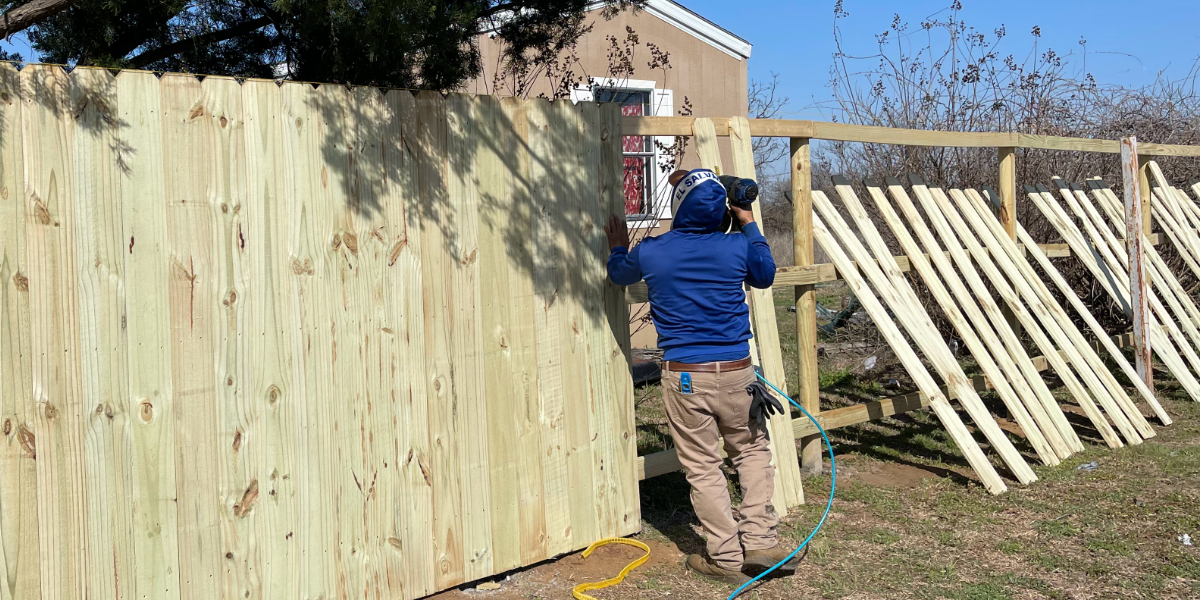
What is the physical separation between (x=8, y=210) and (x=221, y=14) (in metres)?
2.59

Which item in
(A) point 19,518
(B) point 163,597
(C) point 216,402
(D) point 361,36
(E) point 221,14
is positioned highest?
(E) point 221,14

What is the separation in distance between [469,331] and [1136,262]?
6009 millimetres

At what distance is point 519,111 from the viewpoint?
4.20 m

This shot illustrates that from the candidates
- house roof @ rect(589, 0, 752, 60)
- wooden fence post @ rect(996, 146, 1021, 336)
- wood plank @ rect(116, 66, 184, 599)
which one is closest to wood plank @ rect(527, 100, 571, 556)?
wood plank @ rect(116, 66, 184, 599)

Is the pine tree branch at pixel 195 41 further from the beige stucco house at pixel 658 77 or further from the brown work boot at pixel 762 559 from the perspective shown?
the beige stucco house at pixel 658 77

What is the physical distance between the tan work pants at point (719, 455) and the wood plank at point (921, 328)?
1.94 metres

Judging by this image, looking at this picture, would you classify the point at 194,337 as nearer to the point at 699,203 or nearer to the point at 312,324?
the point at 312,324

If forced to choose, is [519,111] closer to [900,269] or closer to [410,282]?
[410,282]

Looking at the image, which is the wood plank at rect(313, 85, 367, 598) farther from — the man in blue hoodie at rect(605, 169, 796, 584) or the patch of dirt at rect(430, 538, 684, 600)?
the man in blue hoodie at rect(605, 169, 796, 584)

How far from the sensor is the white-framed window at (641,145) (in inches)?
387

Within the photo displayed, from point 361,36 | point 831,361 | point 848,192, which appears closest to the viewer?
point 361,36

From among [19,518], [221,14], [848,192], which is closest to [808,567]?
[848,192]

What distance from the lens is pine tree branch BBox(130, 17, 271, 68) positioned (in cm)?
510

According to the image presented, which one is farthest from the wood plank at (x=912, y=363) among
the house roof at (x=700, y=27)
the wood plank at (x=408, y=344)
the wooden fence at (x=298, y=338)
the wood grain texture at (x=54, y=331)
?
the house roof at (x=700, y=27)
